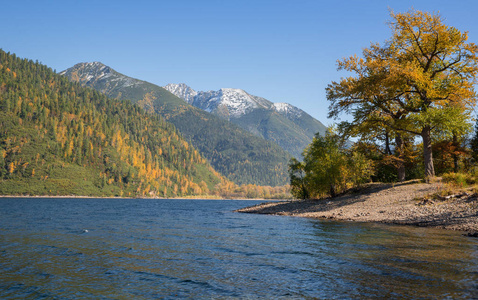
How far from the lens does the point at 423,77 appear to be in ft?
127

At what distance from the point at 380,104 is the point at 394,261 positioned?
31361 mm

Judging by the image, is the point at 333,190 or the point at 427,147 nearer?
the point at 427,147

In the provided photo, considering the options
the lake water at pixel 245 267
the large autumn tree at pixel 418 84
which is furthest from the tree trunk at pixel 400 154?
the lake water at pixel 245 267

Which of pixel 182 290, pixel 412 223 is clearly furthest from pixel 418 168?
pixel 182 290

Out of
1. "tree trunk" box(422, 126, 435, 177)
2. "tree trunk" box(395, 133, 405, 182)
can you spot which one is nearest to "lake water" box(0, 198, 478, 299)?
"tree trunk" box(422, 126, 435, 177)

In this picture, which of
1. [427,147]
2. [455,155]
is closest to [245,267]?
[427,147]

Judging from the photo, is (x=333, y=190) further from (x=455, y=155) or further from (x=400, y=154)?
(x=455, y=155)

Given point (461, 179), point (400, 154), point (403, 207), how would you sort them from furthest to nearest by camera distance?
point (400, 154) < point (461, 179) < point (403, 207)

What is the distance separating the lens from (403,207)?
34.1 meters

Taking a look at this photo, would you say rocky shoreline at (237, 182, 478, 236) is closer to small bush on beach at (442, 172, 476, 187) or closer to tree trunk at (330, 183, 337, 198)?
small bush on beach at (442, 172, 476, 187)

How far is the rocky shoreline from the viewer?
2801 centimetres

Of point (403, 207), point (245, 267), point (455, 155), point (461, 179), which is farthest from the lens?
point (455, 155)

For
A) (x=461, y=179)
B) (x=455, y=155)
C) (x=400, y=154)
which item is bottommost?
(x=461, y=179)

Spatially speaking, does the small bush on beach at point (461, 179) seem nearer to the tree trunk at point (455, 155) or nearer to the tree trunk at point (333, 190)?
the tree trunk at point (455, 155)
